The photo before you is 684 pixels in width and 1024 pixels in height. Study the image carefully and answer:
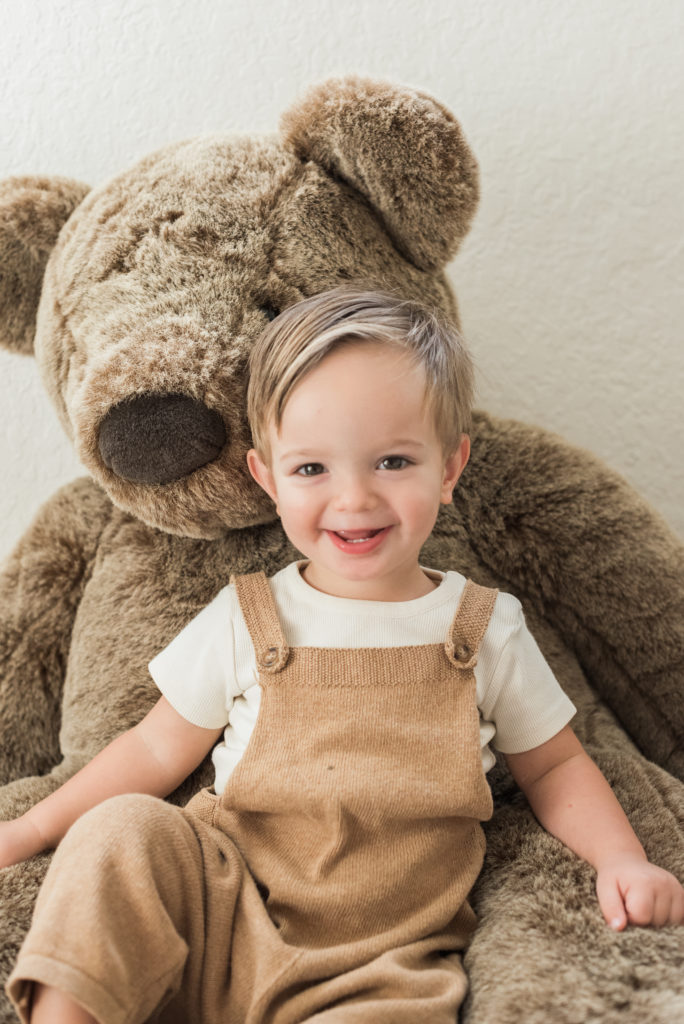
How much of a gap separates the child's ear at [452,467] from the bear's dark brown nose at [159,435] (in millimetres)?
213

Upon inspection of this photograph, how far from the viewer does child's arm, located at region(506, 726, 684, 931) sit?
740 millimetres

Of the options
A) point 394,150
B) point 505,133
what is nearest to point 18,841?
point 394,150

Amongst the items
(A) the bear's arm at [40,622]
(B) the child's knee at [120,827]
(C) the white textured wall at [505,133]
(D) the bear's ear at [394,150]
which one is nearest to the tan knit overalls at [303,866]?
(B) the child's knee at [120,827]

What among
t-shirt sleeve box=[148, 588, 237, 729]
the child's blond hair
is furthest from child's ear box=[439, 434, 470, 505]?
t-shirt sleeve box=[148, 588, 237, 729]

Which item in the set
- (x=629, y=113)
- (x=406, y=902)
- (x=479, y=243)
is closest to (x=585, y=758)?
(x=406, y=902)

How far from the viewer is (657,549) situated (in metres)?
1.00

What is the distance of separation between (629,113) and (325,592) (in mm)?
787

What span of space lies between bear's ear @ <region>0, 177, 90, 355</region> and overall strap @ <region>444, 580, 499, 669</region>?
0.56 m

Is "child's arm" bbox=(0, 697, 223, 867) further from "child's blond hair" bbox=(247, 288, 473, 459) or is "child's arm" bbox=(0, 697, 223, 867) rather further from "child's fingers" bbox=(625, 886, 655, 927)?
"child's fingers" bbox=(625, 886, 655, 927)

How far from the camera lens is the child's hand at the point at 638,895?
730 mm

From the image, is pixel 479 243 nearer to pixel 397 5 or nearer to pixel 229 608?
pixel 397 5

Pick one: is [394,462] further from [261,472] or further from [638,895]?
[638,895]

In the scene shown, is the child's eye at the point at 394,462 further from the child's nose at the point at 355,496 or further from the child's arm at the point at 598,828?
the child's arm at the point at 598,828

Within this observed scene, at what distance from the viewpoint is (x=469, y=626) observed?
852 mm
